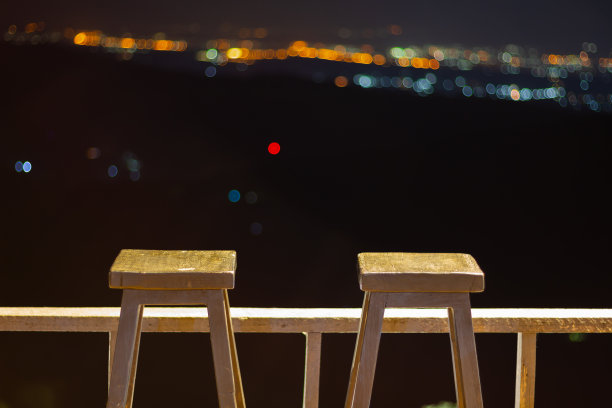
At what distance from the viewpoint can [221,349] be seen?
4.63 ft

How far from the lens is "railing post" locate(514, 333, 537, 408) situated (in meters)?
1.83

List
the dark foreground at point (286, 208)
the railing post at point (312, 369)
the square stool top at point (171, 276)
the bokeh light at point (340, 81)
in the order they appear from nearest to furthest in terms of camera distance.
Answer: the square stool top at point (171, 276) < the railing post at point (312, 369) < the dark foreground at point (286, 208) < the bokeh light at point (340, 81)

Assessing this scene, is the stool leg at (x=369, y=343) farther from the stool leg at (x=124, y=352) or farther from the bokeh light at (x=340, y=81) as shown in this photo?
the bokeh light at (x=340, y=81)

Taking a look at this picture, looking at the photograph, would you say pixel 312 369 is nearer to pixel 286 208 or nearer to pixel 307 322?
pixel 307 322

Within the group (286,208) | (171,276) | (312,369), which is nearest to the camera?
(171,276)

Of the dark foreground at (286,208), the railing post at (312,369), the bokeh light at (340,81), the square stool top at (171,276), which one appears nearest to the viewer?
the square stool top at (171,276)

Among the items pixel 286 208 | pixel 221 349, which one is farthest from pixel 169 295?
pixel 286 208

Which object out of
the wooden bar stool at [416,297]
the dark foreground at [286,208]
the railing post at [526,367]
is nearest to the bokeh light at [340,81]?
the dark foreground at [286,208]

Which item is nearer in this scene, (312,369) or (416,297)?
(416,297)

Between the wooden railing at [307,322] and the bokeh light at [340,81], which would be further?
the bokeh light at [340,81]

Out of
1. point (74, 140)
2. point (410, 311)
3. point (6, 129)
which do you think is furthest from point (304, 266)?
point (410, 311)

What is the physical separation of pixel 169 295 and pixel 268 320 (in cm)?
45

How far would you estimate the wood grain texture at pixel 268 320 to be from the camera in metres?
1.75

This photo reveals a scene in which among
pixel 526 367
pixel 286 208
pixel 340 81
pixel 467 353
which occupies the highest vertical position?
pixel 340 81
